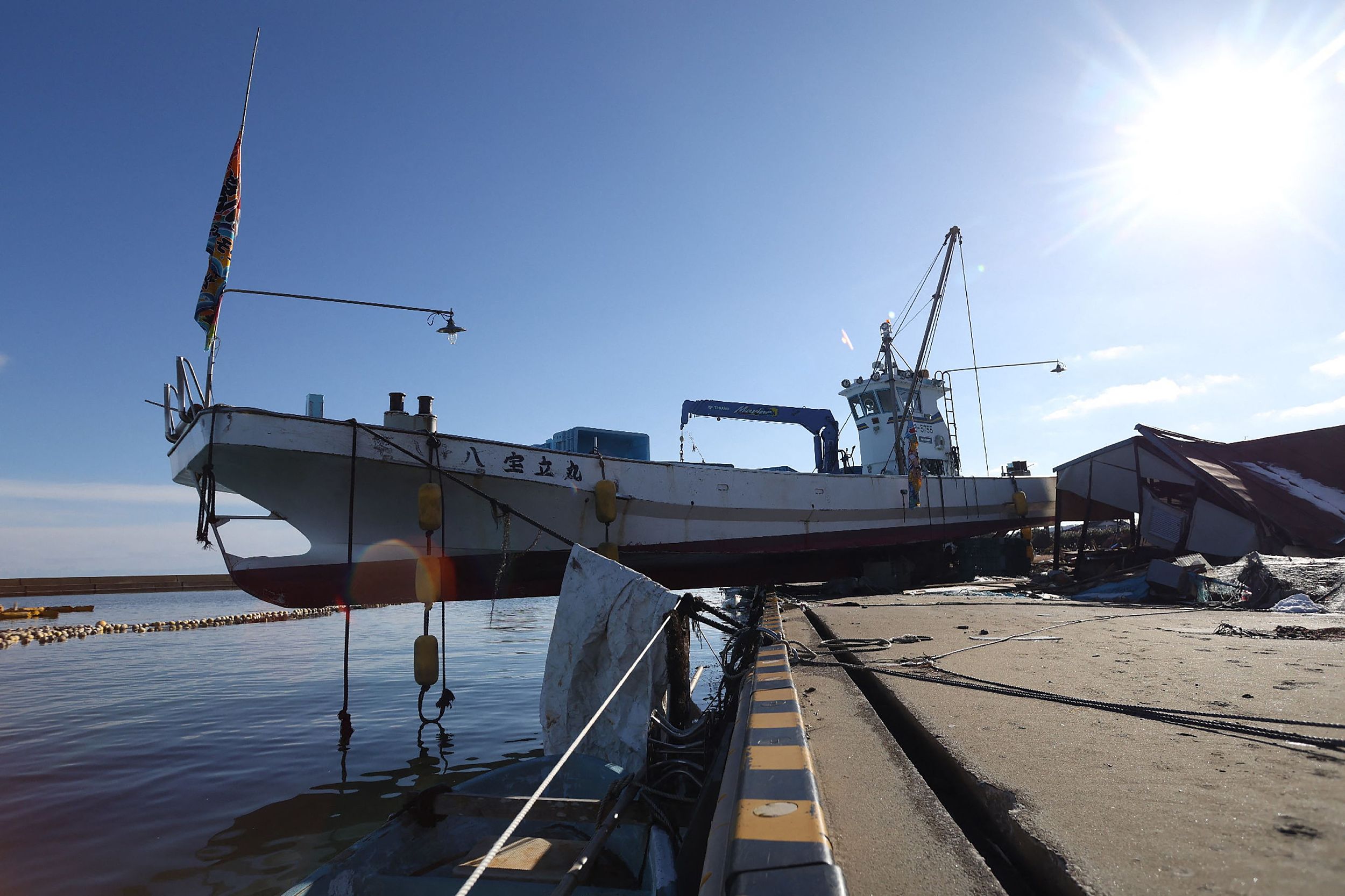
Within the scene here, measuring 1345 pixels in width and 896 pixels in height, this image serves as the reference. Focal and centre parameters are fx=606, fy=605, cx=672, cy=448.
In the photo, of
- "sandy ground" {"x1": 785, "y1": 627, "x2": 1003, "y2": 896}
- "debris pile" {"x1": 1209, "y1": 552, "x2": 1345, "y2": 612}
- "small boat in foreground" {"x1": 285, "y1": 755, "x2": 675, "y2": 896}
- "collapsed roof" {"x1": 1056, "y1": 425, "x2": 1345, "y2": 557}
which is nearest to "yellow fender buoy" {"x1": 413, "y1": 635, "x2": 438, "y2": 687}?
"small boat in foreground" {"x1": 285, "y1": 755, "x2": 675, "y2": 896}

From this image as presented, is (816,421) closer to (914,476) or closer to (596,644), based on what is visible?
(914,476)

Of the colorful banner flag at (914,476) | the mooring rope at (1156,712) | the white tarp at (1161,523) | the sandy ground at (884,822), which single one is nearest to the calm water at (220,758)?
the sandy ground at (884,822)

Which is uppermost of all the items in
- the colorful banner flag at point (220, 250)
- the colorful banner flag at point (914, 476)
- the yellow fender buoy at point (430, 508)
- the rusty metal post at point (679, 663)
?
the colorful banner flag at point (220, 250)

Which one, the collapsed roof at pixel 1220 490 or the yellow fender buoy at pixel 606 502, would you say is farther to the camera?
the collapsed roof at pixel 1220 490

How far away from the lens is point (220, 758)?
6.47m

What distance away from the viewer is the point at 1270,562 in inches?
327

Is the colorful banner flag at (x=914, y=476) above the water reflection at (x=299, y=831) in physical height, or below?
above

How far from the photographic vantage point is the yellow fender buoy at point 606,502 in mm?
11148

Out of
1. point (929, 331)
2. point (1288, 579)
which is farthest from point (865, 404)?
point (1288, 579)

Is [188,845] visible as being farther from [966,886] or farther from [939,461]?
[939,461]

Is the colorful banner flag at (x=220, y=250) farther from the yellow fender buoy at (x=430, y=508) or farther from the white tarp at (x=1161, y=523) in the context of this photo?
the white tarp at (x=1161, y=523)

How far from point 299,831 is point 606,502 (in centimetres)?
700

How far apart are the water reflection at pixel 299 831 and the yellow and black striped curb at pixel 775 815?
181 cm

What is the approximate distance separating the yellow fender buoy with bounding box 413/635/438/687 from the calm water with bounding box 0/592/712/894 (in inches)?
25.3
